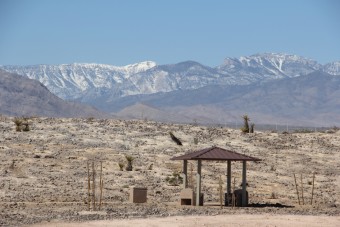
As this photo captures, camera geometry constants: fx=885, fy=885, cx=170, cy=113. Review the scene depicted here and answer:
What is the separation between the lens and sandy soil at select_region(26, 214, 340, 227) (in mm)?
32125

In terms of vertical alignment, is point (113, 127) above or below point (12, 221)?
above

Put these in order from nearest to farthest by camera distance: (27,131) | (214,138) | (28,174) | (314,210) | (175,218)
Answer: (175,218) < (314,210) < (28,174) < (27,131) < (214,138)

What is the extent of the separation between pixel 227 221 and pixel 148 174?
18.3 m

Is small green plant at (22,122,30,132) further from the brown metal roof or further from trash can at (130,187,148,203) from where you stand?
the brown metal roof

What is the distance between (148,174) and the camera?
51.8 meters

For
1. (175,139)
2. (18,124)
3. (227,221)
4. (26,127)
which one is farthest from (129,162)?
(227,221)

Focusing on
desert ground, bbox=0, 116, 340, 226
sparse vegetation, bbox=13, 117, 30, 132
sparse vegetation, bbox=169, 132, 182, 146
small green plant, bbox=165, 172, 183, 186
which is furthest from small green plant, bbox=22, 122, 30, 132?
small green plant, bbox=165, 172, 183, 186

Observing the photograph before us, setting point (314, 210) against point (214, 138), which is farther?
point (214, 138)

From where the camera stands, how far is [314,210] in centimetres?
3997

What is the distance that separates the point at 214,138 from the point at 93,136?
961cm

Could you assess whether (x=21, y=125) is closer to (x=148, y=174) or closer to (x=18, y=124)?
(x=18, y=124)

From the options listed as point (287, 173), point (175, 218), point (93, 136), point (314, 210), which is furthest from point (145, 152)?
point (175, 218)

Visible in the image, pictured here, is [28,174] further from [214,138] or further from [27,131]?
[214,138]

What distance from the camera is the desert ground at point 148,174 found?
35.1 meters
